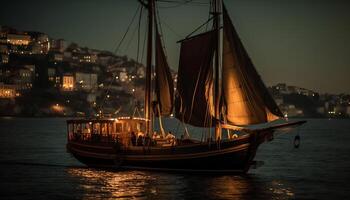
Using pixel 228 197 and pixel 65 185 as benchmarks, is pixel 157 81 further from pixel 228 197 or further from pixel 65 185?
pixel 228 197

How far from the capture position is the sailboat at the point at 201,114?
34906 millimetres

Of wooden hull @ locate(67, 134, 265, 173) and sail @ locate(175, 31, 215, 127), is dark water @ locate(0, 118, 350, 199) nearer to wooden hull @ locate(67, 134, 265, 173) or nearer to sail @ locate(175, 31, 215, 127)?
wooden hull @ locate(67, 134, 265, 173)

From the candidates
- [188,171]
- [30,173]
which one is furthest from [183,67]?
[30,173]

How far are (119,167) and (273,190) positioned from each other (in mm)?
11086

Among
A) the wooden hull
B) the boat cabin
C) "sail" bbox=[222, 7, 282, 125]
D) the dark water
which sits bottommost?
the dark water

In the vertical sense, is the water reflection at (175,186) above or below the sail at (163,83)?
below

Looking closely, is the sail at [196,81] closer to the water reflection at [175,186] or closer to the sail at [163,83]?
the sail at [163,83]

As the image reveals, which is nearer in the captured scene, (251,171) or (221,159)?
(221,159)

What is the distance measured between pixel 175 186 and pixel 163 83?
881 centimetres

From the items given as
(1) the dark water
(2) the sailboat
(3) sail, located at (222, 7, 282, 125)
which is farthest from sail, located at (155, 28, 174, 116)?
(3) sail, located at (222, 7, 282, 125)

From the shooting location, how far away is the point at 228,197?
31.3 meters

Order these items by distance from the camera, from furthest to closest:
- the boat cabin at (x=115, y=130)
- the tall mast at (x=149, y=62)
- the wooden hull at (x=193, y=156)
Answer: the tall mast at (x=149, y=62), the boat cabin at (x=115, y=130), the wooden hull at (x=193, y=156)

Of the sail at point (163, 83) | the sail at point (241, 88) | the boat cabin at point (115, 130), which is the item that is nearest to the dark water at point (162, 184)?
the boat cabin at point (115, 130)

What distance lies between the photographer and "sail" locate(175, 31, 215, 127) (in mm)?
37281
